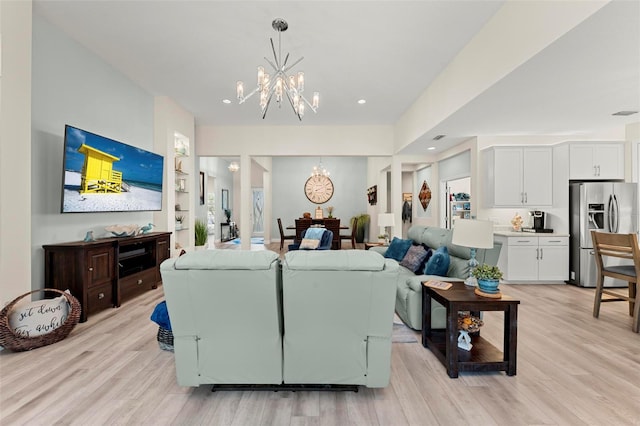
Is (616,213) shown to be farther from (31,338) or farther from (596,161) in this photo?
(31,338)

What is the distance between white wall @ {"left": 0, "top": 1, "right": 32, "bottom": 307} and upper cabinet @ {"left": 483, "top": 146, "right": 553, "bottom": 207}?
606 centimetres

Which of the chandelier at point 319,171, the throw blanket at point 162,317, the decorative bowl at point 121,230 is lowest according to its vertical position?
the throw blanket at point 162,317

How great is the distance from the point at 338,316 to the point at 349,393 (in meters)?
0.61

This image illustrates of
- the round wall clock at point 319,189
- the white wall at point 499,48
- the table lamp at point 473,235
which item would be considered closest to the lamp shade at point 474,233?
the table lamp at point 473,235

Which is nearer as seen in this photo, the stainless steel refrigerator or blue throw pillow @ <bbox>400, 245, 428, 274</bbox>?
blue throw pillow @ <bbox>400, 245, 428, 274</bbox>

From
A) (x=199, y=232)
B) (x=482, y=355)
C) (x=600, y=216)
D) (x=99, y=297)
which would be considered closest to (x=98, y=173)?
(x=99, y=297)

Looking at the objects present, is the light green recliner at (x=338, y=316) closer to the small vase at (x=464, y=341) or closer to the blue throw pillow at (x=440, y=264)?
the small vase at (x=464, y=341)

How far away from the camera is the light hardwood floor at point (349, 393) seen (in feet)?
5.82

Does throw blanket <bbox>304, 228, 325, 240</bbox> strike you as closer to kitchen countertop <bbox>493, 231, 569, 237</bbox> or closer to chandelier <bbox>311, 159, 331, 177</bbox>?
kitchen countertop <bbox>493, 231, 569, 237</bbox>

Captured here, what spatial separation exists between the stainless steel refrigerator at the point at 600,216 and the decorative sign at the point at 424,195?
385cm

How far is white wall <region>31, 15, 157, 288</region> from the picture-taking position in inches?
122

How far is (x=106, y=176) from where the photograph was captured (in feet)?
12.4

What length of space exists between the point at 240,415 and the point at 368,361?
823mm

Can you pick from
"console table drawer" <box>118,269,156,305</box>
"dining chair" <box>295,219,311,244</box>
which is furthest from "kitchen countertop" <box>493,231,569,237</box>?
"console table drawer" <box>118,269,156,305</box>
